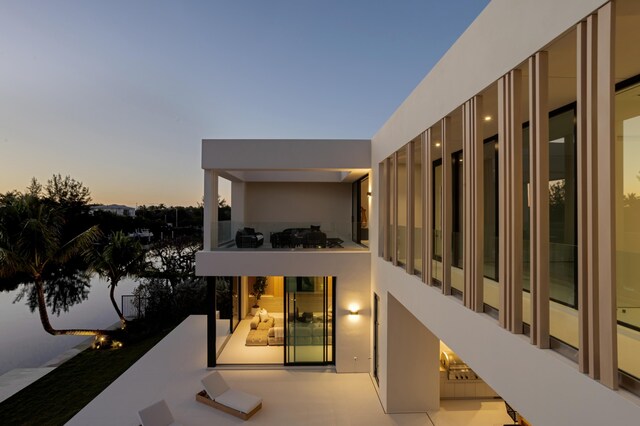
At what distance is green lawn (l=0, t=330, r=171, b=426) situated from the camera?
814 cm

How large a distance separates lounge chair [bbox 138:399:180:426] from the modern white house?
3184mm

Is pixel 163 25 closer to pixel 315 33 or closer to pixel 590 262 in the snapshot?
pixel 315 33

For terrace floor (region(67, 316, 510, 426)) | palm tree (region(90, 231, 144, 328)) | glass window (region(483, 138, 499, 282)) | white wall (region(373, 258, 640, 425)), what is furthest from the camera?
palm tree (region(90, 231, 144, 328))

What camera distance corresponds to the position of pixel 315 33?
18.3 meters

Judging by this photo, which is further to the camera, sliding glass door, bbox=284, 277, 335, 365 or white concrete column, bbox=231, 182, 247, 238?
white concrete column, bbox=231, 182, 247, 238

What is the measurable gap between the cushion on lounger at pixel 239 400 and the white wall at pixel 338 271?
303 centimetres

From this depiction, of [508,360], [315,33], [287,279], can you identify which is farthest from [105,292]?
[508,360]

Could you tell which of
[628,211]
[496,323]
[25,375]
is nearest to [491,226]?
[628,211]

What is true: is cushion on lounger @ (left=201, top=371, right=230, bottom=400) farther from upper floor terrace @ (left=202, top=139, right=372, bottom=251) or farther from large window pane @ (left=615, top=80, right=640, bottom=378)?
large window pane @ (left=615, top=80, right=640, bottom=378)

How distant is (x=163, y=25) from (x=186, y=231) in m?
14.3

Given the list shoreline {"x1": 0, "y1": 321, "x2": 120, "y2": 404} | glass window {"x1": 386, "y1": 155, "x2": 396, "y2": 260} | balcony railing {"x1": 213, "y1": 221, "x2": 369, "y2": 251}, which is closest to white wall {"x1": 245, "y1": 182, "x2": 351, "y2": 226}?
balcony railing {"x1": 213, "y1": 221, "x2": 369, "y2": 251}

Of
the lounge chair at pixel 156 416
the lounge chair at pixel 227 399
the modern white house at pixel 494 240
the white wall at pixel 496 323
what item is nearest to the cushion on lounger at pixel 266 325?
the modern white house at pixel 494 240

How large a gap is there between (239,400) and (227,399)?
0.30m

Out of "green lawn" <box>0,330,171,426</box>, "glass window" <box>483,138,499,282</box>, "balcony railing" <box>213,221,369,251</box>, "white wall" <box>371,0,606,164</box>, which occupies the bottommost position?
"green lawn" <box>0,330,171,426</box>
